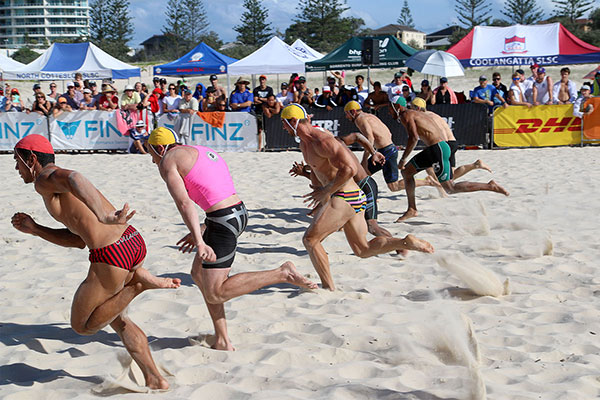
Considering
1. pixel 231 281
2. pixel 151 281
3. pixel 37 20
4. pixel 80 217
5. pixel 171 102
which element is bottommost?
pixel 231 281

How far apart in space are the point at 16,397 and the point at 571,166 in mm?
10479

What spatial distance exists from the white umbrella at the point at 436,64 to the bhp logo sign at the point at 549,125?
88.8 inches

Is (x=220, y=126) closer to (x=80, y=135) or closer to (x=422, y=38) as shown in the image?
(x=80, y=135)

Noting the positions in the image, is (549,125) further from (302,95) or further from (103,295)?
(103,295)

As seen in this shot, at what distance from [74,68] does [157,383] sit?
67.0 ft

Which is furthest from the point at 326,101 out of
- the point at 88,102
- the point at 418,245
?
the point at 418,245

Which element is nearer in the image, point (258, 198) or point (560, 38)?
point (258, 198)

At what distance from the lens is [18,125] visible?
642 inches

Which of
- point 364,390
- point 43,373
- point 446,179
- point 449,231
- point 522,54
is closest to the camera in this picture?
point 364,390

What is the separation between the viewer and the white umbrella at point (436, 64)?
53.3 ft

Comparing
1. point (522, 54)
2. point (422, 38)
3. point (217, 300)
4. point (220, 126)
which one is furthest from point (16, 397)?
point (422, 38)

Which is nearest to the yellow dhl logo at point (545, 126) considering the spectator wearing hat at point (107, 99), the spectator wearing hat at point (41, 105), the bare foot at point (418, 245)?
the spectator wearing hat at point (107, 99)

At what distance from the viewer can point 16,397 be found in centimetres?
357

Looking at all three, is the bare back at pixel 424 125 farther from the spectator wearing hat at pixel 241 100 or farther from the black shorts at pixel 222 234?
the spectator wearing hat at pixel 241 100
